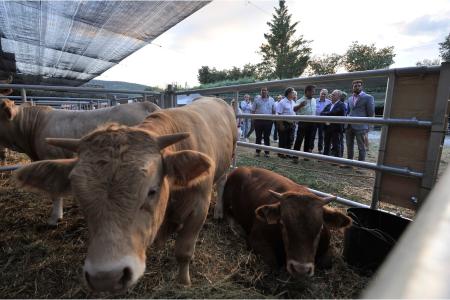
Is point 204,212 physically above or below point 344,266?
above

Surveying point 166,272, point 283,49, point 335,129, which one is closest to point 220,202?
point 166,272

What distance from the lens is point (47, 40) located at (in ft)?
43.5

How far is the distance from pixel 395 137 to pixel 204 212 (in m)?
2.01

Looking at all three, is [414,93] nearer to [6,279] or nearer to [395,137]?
[395,137]

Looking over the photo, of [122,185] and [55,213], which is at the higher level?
[122,185]

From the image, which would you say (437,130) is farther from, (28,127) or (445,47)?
(445,47)

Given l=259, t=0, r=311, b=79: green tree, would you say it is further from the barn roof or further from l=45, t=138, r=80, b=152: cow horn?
l=45, t=138, r=80, b=152: cow horn

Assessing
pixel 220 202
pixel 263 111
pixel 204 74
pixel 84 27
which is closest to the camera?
pixel 220 202

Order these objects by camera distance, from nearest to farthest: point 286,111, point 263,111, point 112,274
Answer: point 112,274
point 286,111
point 263,111

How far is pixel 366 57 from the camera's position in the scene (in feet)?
146

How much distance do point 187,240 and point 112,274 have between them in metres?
1.08

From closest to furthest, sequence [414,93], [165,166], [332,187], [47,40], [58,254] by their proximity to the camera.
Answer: [165,166] → [414,93] → [58,254] → [332,187] → [47,40]

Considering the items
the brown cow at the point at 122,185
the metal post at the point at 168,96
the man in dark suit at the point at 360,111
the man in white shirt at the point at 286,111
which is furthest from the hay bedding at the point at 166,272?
the man in white shirt at the point at 286,111

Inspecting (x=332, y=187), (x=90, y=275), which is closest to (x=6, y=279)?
(x=90, y=275)
